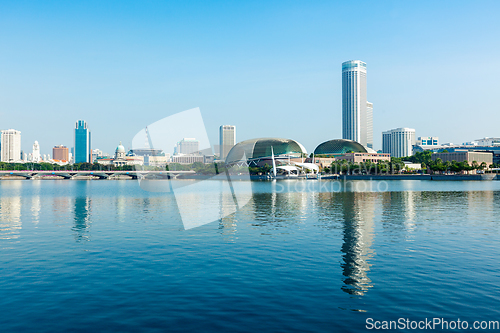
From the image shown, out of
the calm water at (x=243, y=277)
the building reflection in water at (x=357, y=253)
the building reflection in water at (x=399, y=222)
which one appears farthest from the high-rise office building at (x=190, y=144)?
the building reflection in water at (x=399, y=222)

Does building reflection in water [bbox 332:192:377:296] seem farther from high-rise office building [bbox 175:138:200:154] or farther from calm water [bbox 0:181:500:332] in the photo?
high-rise office building [bbox 175:138:200:154]

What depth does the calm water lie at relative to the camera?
1091 centimetres

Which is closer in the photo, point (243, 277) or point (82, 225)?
point (243, 277)

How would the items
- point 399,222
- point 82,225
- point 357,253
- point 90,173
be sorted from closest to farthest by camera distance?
1. point 357,253
2. point 82,225
3. point 399,222
4. point 90,173

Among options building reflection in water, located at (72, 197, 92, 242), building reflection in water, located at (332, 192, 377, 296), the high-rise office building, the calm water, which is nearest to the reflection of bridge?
the high-rise office building

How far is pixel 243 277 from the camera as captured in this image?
14773 mm

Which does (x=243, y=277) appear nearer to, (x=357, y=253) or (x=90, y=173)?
(x=357, y=253)

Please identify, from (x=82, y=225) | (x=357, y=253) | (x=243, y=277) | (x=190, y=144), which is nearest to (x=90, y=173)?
(x=190, y=144)

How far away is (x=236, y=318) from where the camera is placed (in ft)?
35.6

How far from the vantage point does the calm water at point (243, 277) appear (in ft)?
35.8

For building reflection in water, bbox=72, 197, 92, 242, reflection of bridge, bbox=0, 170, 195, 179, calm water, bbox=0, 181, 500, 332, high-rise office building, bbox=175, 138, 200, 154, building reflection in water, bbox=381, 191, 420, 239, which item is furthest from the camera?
reflection of bridge, bbox=0, 170, 195, 179

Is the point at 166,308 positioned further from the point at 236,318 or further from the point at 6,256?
the point at 6,256

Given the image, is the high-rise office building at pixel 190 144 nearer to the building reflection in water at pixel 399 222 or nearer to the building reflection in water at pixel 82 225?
the building reflection in water at pixel 82 225

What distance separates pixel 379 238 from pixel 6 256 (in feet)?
64.1
